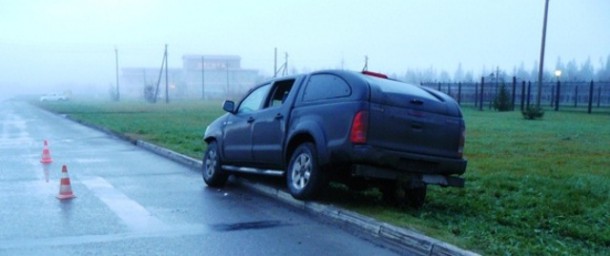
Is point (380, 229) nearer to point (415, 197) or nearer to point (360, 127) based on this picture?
point (360, 127)

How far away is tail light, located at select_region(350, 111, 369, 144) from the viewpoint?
6.42 meters

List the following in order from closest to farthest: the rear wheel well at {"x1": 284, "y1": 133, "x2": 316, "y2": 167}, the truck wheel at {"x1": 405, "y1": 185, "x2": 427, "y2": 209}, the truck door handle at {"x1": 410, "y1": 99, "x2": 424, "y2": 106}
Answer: the truck door handle at {"x1": 410, "y1": 99, "x2": 424, "y2": 106}, the rear wheel well at {"x1": 284, "y1": 133, "x2": 316, "y2": 167}, the truck wheel at {"x1": 405, "y1": 185, "x2": 427, "y2": 209}

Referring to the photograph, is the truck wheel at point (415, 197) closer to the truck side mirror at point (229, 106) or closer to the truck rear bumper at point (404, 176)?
the truck rear bumper at point (404, 176)

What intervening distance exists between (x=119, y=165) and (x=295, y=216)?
20.4ft

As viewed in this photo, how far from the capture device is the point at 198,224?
6.52 metres

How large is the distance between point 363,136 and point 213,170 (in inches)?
145

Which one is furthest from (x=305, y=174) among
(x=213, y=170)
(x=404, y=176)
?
(x=213, y=170)

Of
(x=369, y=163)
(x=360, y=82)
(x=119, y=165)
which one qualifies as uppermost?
(x=360, y=82)

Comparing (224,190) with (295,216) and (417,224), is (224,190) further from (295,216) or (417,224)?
(417,224)

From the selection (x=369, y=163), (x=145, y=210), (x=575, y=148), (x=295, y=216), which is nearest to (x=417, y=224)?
(x=369, y=163)

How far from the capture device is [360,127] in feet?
21.1

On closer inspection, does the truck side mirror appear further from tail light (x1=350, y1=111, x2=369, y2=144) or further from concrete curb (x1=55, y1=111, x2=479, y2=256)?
tail light (x1=350, y1=111, x2=369, y2=144)

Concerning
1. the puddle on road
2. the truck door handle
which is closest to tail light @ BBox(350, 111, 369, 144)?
the truck door handle

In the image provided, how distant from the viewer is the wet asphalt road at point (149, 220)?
18.0 ft
